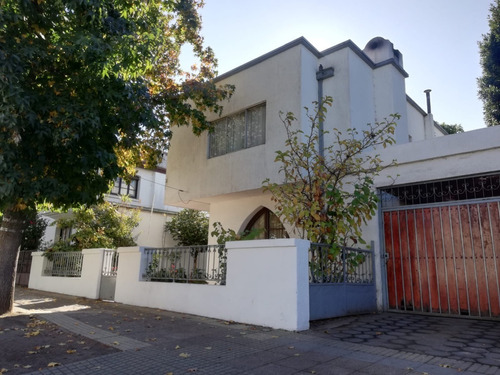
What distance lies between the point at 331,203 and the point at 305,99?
2.95m

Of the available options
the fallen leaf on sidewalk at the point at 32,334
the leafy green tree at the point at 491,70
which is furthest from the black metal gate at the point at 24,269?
the leafy green tree at the point at 491,70

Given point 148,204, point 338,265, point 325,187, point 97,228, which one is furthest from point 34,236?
point 338,265

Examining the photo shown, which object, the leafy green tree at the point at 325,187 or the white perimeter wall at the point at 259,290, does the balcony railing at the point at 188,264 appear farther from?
the leafy green tree at the point at 325,187

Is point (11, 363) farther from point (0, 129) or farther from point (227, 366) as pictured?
point (0, 129)

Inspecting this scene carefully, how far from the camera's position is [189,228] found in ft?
63.7

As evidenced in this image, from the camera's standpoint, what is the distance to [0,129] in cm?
586

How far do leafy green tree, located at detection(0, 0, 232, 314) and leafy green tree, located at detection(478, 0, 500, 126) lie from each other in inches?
552

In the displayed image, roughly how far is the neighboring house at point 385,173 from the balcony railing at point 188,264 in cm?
240

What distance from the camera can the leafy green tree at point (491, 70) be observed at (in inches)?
603

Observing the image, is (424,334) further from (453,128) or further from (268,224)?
(453,128)

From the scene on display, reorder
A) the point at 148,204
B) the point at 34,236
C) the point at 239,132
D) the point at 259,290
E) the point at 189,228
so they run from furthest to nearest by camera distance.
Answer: the point at 148,204, the point at 189,228, the point at 34,236, the point at 239,132, the point at 259,290

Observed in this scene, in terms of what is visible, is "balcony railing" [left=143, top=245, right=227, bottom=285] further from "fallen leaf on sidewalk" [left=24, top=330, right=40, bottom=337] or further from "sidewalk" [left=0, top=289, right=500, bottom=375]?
"fallen leaf on sidewalk" [left=24, top=330, right=40, bottom=337]

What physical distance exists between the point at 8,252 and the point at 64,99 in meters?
3.44

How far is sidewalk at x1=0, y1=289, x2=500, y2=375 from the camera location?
153 inches
